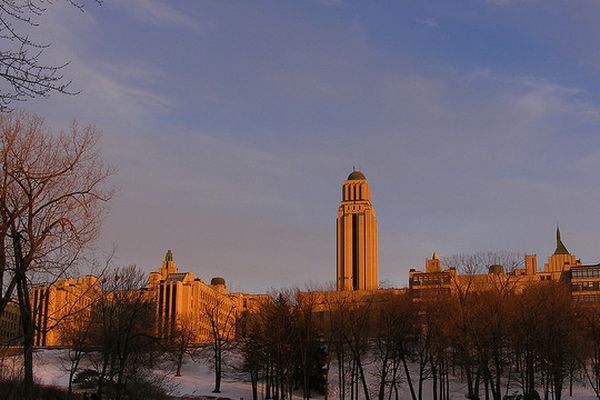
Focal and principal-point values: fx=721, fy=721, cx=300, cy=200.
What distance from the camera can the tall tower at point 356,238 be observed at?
537ft

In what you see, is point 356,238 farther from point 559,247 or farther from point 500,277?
point 500,277

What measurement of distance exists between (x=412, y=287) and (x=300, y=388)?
47195 millimetres

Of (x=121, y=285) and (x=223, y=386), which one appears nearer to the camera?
(x=121, y=285)

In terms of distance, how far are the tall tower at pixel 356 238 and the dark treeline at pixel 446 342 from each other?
94.8 metres

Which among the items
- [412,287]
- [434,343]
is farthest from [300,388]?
[412,287]

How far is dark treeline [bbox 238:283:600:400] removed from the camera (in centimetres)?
4816

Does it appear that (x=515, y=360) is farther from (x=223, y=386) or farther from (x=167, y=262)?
(x=167, y=262)

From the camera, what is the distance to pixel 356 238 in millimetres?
169250

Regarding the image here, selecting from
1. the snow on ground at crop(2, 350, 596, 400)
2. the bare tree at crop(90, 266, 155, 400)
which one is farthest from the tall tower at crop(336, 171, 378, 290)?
the bare tree at crop(90, 266, 155, 400)

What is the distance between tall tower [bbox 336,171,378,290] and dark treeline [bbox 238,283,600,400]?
311 ft

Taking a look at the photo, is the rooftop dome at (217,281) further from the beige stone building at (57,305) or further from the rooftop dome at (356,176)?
the beige stone building at (57,305)

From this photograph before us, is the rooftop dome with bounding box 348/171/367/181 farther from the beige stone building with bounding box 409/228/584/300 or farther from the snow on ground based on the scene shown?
the snow on ground

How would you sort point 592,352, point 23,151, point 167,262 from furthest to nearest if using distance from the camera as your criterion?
point 167,262 → point 592,352 → point 23,151

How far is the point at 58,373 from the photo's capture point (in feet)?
218
